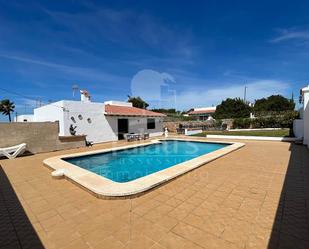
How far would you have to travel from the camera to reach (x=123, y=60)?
18266 millimetres

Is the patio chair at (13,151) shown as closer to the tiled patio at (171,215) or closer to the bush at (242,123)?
the tiled patio at (171,215)

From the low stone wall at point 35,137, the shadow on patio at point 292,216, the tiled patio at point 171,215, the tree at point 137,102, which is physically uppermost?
the tree at point 137,102

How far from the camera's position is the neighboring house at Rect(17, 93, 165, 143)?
565 inches

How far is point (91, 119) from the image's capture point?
1588 cm

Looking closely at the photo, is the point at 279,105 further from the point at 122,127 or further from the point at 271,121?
the point at 122,127

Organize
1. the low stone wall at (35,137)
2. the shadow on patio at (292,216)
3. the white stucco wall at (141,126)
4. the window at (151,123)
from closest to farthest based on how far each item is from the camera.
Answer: the shadow on patio at (292,216) < the low stone wall at (35,137) < the white stucco wall at (141,126) < the window at (151,123)

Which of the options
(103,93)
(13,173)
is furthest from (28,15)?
(103,93)

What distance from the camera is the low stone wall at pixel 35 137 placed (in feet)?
35.6

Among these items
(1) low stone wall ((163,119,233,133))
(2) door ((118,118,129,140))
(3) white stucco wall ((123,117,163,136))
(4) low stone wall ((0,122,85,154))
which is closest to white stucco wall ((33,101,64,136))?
(4) low stone wall ((0,122,85,154))

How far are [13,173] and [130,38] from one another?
1261 centimetres

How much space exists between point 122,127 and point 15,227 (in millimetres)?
16683

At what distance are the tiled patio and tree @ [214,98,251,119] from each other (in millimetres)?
39996

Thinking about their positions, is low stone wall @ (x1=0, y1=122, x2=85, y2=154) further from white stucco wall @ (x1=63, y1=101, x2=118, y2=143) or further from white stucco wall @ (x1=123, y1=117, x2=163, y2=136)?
white stucco wall @ (x1=123, y1=117, x2=163, y2=136)

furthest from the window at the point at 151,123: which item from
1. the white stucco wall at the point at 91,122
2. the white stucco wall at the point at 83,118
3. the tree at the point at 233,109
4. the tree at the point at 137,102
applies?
the tree at the point at 137,102
